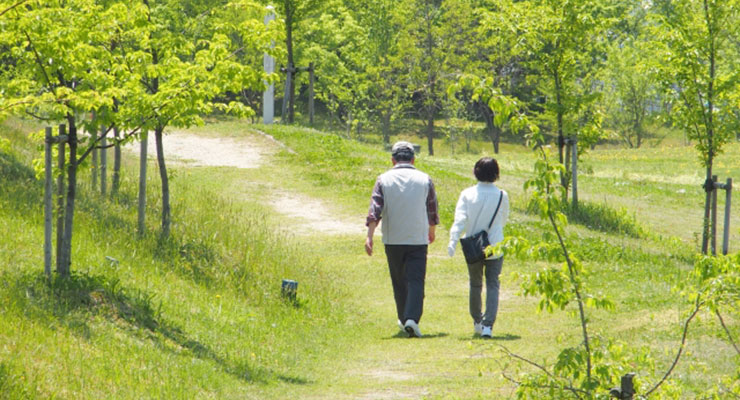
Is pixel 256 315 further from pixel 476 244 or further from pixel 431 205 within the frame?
pixel 476 244

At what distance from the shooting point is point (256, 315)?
10195 millimetres

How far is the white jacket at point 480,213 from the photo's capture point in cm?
914

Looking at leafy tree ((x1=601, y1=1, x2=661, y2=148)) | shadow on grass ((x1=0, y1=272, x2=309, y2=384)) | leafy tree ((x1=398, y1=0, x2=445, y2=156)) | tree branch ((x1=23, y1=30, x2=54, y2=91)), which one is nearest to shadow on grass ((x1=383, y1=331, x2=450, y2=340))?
shadow on grass ((x1=0, y1=272, x2=309, y2=384))

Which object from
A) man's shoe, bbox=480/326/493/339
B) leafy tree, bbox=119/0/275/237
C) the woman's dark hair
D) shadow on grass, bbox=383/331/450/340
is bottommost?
shadow on grass, bbox=383/331/450/340

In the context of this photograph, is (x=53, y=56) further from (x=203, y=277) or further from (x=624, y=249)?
(x=624, y=249)

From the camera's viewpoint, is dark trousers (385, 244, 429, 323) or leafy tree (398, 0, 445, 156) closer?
dark trousers (385, 244, 429, 323)

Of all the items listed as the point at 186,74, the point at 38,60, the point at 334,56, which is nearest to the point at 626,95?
the point at 334,56

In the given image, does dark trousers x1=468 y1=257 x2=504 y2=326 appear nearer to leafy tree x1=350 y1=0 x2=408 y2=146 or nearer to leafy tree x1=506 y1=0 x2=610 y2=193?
leafy tree x1=506 y1=0 x2=610 y2=193

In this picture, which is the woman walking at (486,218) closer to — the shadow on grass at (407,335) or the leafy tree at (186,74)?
the shadow on grass at (407,335)

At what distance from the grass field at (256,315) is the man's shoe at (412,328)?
200mm

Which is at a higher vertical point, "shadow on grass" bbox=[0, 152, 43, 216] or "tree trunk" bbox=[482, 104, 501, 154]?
"tree trunk" bbox=[482, 104, 501, 154]

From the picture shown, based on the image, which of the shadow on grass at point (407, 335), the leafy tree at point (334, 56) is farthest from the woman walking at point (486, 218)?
the leafy tree at point (334, 56)

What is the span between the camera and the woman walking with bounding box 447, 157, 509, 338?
9.15 metres

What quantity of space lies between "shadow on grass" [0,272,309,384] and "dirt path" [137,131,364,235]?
9179mm
